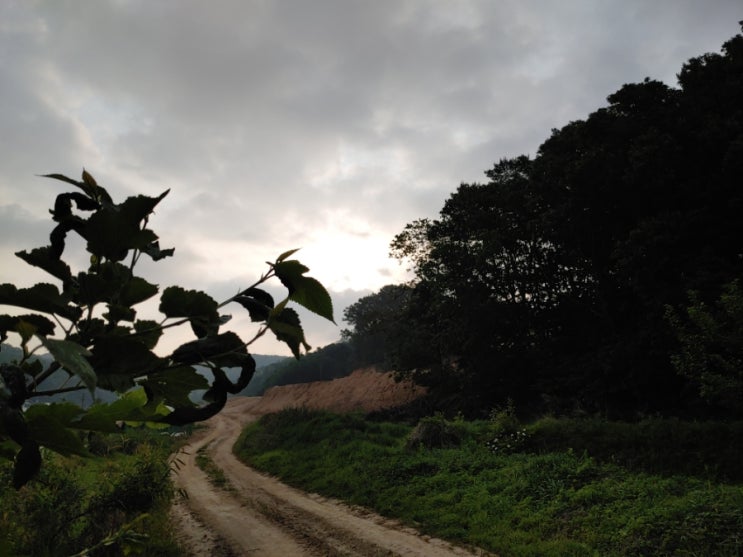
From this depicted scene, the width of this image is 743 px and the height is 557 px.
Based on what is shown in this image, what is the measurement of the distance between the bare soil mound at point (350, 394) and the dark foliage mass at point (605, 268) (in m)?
8.49

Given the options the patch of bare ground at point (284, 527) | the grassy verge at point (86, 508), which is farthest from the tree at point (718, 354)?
the grassy verge at point (86, 508)

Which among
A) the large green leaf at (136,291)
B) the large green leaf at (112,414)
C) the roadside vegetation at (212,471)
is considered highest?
the large green leaf at (136,291)

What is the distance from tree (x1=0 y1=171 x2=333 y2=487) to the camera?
79 cm

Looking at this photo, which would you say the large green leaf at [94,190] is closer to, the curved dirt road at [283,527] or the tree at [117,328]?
the tree at [117,328]

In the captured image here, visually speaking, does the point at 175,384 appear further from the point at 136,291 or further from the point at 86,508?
the point at 86,508

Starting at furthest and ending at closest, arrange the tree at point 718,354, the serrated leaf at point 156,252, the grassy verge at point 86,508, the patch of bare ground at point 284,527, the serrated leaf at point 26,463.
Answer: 1. the tree at point 718,354
2. the patch of bare ground at point 284,527
3. the grassy verge at point 86,508
4. the serrated leaf at point 156,252
5. the serrated leaf at point 26,463

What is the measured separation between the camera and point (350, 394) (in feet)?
158

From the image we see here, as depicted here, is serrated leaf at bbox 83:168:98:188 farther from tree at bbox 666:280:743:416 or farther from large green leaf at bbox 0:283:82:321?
tree at bbox 666:280:743:416

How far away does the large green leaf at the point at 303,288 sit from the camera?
1.02m

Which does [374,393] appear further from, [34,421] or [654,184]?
[34,421]

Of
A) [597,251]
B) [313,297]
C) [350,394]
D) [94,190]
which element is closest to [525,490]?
[313,297]

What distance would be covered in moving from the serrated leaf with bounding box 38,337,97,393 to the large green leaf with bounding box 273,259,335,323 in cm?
48

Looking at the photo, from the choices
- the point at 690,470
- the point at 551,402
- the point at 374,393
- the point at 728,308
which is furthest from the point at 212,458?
Answer: the point at 374,393

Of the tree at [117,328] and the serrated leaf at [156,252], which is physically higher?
the serrated leaf at [156,252]
